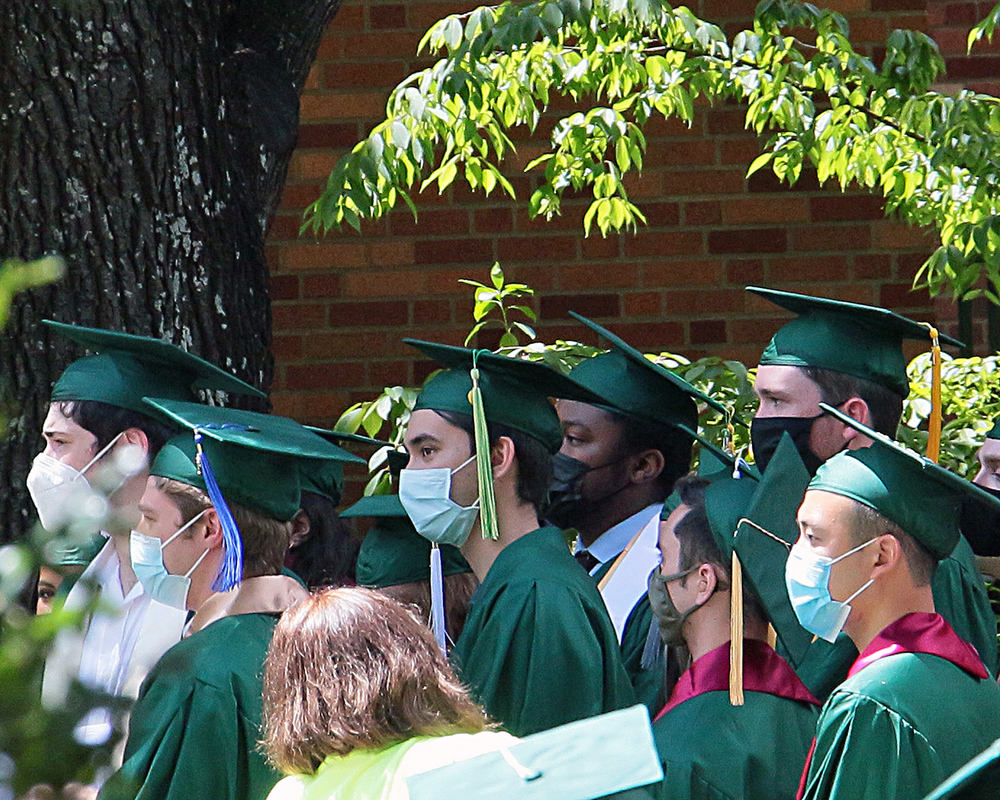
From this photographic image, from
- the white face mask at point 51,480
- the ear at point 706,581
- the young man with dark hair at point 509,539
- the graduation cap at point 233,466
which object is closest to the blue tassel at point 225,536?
the graduation cap at point 233,466

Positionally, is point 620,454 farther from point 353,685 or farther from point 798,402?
point 353,685

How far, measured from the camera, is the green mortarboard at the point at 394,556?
186 inches

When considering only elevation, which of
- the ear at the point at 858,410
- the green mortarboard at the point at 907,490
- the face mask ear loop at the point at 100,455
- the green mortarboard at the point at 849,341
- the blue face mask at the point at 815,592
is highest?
the green mortarboard at the point at 849,341

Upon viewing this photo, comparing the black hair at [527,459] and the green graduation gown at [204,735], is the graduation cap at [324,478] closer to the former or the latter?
the black hair at [527,459]

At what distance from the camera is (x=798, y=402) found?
3.98 meters

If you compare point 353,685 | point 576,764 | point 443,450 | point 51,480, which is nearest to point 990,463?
point 443,450

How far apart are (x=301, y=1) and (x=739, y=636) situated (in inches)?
97.5

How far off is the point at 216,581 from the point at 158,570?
6.2 inches

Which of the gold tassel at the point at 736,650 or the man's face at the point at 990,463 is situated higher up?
the man's face at the point at 990,463

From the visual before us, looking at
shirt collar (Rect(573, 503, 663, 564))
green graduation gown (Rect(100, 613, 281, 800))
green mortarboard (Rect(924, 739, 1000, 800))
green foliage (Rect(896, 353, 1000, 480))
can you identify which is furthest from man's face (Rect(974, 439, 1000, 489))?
green mortarboard (Rect(924, 739, 1000, 800))

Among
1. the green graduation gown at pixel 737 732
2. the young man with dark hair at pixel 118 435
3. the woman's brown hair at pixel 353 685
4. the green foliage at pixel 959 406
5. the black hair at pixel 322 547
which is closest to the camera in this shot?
the woman's brown hair at pixel 353 685

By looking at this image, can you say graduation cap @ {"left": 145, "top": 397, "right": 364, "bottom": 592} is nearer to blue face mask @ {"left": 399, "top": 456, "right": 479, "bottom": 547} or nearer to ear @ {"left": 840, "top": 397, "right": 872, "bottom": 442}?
blue face mask @ {"left": 399, "top": 456, "right": 479, "bottom": 547}

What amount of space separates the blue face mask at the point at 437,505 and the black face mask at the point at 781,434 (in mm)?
758

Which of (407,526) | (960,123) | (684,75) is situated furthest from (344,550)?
(960,123)
